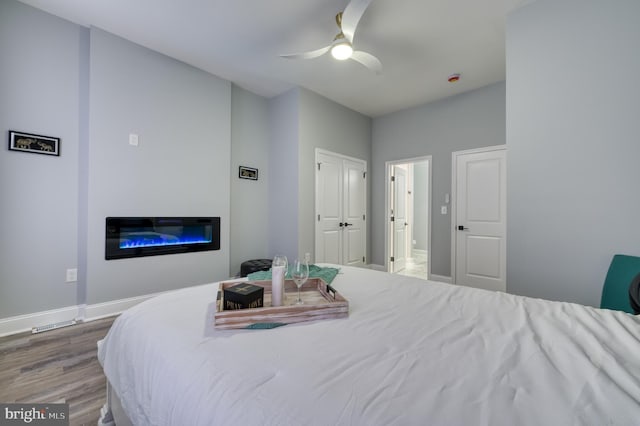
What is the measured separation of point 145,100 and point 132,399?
3.11 m

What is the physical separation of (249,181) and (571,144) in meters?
3.64

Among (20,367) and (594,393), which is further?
(20,367)

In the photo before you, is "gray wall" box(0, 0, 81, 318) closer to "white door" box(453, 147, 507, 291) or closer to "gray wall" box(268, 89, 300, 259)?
"gray wall" box(268, 89, 300, 259)

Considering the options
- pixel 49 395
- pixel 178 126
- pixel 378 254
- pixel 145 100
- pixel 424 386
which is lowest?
pixel 49 395

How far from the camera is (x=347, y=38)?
2256 mm

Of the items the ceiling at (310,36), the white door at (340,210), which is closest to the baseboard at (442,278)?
the white door at (340,210)

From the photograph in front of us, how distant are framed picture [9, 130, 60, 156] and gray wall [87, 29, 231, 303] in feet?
0.95

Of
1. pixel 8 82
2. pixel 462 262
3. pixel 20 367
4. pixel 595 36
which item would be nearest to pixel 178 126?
pixel 8 82

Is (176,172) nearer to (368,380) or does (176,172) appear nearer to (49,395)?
(49,395)

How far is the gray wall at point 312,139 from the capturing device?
3.79m

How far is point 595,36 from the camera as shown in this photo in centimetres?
197

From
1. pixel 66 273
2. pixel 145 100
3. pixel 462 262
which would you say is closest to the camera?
pixel 66 273

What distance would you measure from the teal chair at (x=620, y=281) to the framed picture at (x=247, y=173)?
388cm

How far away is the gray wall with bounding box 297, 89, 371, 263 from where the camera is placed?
379 cm
